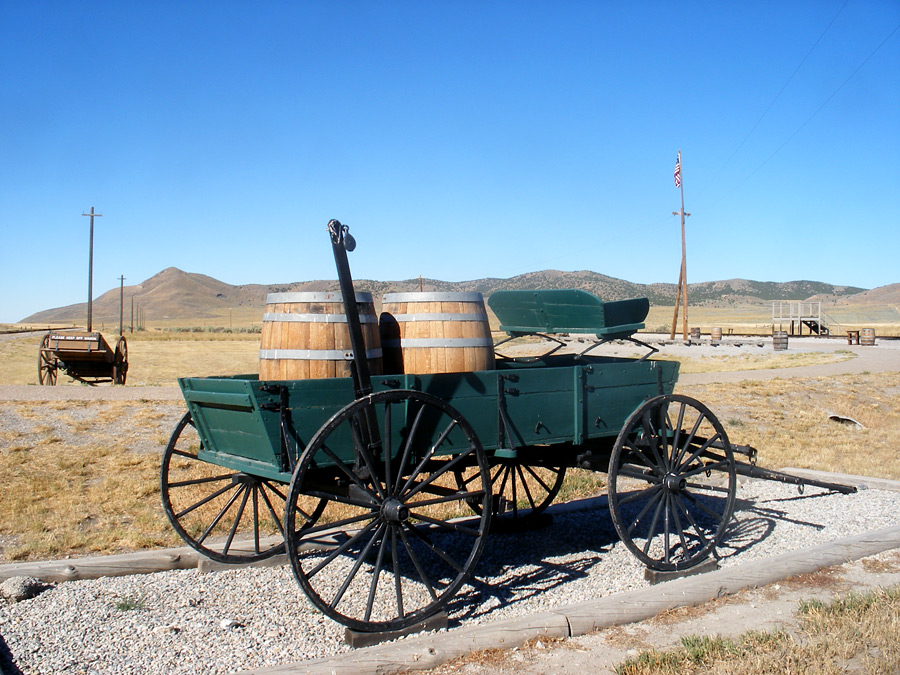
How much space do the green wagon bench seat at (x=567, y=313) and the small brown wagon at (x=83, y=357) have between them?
13.9 meters

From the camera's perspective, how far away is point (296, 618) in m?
4.65

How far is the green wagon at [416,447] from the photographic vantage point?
423 centimetres

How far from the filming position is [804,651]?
156 inches

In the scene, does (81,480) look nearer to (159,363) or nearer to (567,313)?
(567,313)

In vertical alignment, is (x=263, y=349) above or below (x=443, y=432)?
above

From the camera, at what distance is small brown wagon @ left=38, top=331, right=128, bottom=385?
1811cm

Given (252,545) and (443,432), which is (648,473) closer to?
(443,432)

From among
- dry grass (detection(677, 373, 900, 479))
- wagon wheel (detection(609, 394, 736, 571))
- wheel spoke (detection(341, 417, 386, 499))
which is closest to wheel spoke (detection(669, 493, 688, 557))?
wagon wheel (detection(609, 394, 736, 571))

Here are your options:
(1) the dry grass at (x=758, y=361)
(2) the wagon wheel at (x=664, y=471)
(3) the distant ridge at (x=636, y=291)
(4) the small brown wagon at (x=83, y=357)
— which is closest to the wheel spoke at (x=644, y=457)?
(2) the wagon wheel at (x=664, y=471)

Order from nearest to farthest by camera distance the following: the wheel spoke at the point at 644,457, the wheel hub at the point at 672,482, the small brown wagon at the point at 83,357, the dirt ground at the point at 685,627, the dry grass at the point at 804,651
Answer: the dry grass at the point at 804,651, the dirt ground at the point at 685,627, the wheel spoke at the point at 644,457, the wheel hub at the point at 672,482, the small brown wagon at the point at 83,357

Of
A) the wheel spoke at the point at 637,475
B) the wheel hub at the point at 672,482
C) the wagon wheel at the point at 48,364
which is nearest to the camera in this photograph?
the wheel spoke at the point at 637,475

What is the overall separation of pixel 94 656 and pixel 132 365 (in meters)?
26.9

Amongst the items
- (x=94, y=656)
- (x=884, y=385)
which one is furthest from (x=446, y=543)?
(x=884, y=385)

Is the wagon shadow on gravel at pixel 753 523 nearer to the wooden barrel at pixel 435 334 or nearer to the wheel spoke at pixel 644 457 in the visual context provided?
the wheel spoke at pixel 644 457
